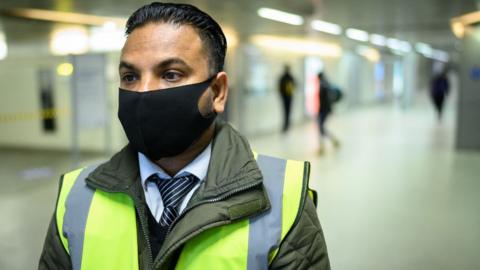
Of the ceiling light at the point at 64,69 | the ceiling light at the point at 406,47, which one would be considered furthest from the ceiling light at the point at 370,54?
the ceiling light at the point at 64,69

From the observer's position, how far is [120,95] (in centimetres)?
135

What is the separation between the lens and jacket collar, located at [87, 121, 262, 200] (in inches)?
48.8

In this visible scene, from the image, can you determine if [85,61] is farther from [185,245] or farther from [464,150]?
[464,150]

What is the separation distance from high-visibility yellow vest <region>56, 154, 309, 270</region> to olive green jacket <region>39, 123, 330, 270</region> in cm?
3

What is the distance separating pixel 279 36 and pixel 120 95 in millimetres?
11888

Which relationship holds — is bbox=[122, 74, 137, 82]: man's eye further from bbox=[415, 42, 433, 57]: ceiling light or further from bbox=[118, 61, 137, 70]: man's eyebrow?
bbox=[415, 42, 433, 57]: ceiling light

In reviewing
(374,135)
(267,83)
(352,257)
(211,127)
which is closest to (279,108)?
(267,83)

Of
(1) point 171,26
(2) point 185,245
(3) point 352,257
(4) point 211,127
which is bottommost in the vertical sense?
(3) point 352,257

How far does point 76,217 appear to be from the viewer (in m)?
1.33

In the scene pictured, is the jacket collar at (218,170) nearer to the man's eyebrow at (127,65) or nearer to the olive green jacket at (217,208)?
the olive green jacket at (217,208)

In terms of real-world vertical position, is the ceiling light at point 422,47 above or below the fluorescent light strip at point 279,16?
above

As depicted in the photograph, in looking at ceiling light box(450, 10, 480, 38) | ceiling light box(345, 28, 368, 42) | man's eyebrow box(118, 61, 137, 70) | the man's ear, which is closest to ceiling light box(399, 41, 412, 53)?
ceiling light box(345, 28, 368, 42)

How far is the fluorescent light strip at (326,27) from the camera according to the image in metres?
9.99

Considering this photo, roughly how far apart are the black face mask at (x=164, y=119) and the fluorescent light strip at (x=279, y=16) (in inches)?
263
